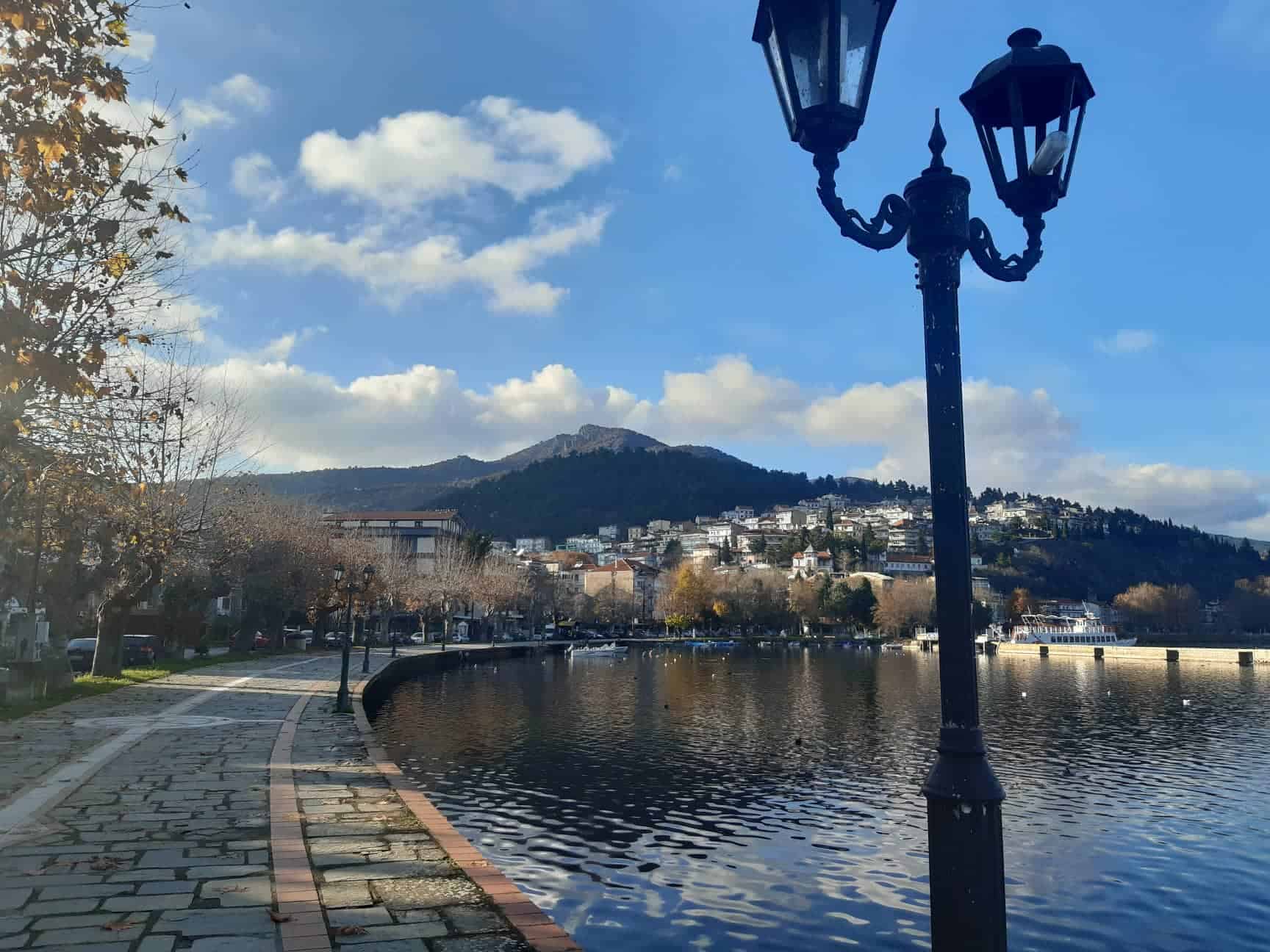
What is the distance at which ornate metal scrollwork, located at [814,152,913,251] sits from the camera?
12.2ft

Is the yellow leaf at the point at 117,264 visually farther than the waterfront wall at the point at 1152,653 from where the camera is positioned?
No

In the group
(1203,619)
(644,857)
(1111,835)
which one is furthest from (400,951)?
(1203,619)

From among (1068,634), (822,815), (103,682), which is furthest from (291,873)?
(1068,634)

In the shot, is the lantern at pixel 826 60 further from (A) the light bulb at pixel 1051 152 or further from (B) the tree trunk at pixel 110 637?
(B) the tree trunk at pixel 110 637

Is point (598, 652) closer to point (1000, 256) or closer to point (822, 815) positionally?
point (822, 815)

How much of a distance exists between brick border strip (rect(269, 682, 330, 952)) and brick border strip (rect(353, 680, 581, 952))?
191 mm

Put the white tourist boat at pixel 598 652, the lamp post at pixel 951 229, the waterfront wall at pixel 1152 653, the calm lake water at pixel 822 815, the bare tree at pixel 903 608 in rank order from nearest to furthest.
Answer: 1. the lamp post at pixel 951 229
2. the calm lake water at pixel 822 815
3. the waterfront wall at pixel 1152 653
4. the white tourist boat at pixel 598 652
5. the bare tree at pixel 903 608

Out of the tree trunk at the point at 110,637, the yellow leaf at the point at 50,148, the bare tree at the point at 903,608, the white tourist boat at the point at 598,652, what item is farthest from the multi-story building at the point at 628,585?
the yellow leaf at the point at 50,148

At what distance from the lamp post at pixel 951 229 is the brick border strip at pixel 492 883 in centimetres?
369

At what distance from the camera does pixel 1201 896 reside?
12461 millimetres

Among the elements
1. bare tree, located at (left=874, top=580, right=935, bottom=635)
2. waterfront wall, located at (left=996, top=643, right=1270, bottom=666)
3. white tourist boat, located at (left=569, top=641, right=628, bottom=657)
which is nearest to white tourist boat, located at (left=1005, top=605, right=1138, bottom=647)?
waterfront wall, located at (left=996, top=643, right=1270, bottom=666)

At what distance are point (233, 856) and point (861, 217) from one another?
7.82m

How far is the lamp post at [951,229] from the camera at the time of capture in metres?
3.35

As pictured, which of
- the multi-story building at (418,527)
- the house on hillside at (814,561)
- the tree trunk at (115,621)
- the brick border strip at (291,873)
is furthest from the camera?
the house on hillside at (814,561)
